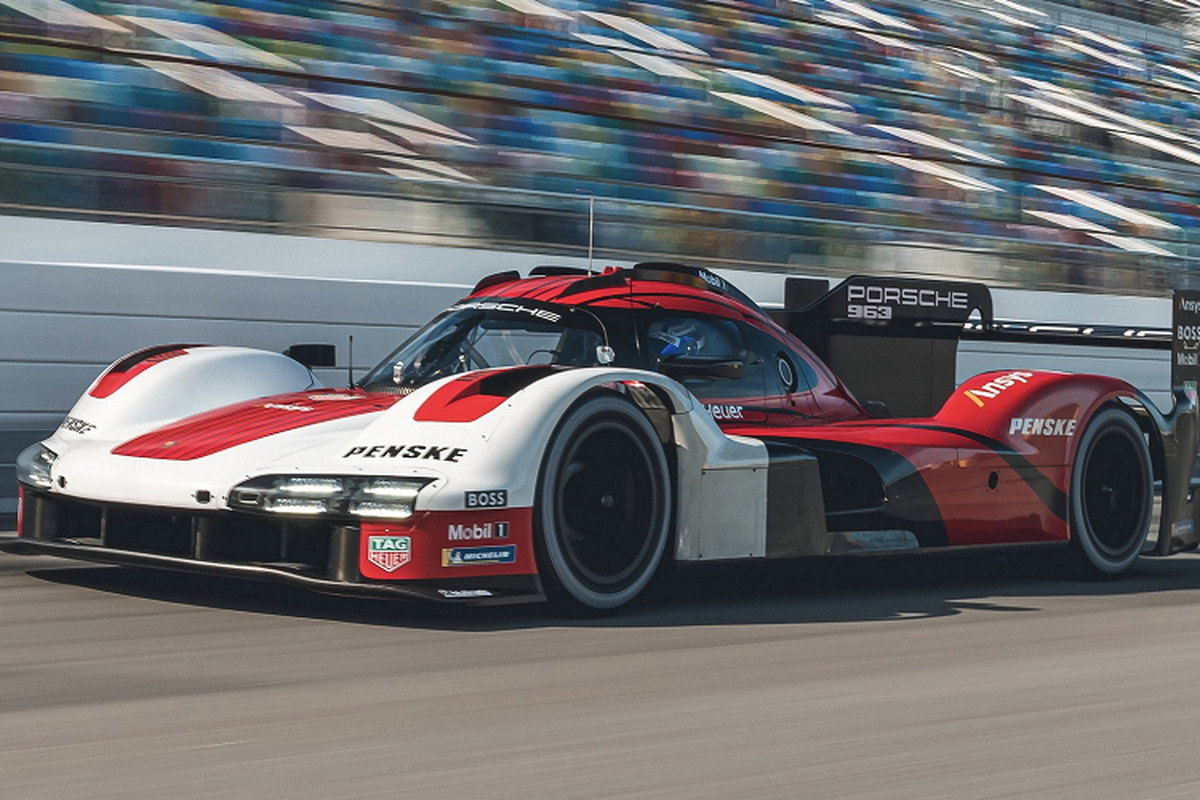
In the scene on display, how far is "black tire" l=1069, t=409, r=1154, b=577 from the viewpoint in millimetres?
6168

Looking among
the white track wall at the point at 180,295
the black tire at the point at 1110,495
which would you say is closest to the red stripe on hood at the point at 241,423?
the white track wall at the point at 180,295

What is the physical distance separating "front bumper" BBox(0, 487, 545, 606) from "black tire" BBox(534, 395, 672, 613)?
0.49 feet

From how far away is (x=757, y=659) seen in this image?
13.1 feet

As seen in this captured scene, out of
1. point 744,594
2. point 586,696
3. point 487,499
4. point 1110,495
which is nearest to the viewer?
point 586,696

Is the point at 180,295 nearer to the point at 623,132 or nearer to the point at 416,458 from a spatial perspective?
the point at 623,132

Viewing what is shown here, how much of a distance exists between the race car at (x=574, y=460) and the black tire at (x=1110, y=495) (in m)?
0.01

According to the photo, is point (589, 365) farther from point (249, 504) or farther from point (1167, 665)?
point (1167, 665)

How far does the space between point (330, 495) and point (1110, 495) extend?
3.55m

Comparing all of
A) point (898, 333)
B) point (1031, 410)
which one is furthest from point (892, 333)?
point (1031, 410)

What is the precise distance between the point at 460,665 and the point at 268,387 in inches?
84.1

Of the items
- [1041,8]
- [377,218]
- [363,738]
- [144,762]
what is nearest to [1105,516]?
[363,738]

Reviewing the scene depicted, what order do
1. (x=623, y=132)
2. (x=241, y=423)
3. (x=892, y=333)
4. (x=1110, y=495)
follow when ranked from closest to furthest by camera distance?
(x=241, y=423)
(x=1110, y=495)
(x=892, y=333)
(x=623, y=132)

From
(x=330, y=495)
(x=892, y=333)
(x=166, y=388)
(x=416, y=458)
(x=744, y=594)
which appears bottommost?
(x=744, y=594)

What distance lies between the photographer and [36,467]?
5.05m
